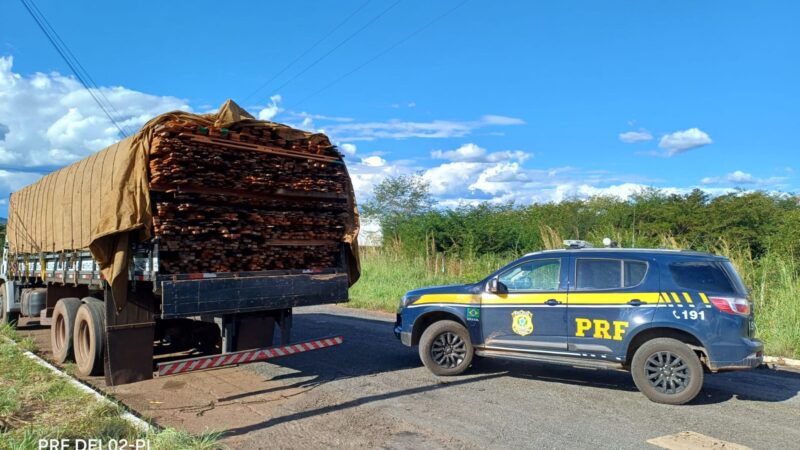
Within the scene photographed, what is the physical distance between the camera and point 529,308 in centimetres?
760

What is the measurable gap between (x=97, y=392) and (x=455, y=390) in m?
4.10

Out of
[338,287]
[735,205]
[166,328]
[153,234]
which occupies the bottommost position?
[166,328]

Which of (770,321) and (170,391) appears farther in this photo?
(770,321)

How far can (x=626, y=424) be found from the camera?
598cm

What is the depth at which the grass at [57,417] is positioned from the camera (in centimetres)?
504

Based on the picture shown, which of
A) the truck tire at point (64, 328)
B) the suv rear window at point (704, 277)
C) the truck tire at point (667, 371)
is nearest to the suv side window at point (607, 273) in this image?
the suv rear window at point (704, 277)

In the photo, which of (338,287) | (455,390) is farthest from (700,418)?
(338,287)

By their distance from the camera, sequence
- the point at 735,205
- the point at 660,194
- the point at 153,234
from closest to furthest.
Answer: the point at 153,234 → the point at 735,205 → the point at 660,194

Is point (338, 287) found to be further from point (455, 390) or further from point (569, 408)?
point (569, 408)

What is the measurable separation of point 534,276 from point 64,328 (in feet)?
22.0

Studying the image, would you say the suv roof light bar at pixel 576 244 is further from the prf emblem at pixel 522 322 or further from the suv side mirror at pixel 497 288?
the prf emblem at pixel 522 322

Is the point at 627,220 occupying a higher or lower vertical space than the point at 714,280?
higher

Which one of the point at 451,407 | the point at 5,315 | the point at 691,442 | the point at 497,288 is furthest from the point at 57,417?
the point at 5,315

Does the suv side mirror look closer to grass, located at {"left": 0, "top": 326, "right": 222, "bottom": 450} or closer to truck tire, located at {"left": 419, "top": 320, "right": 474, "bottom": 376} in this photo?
truck tire, located at {"left": 419, "top": 320, "right": 474, "bottom": 376}
